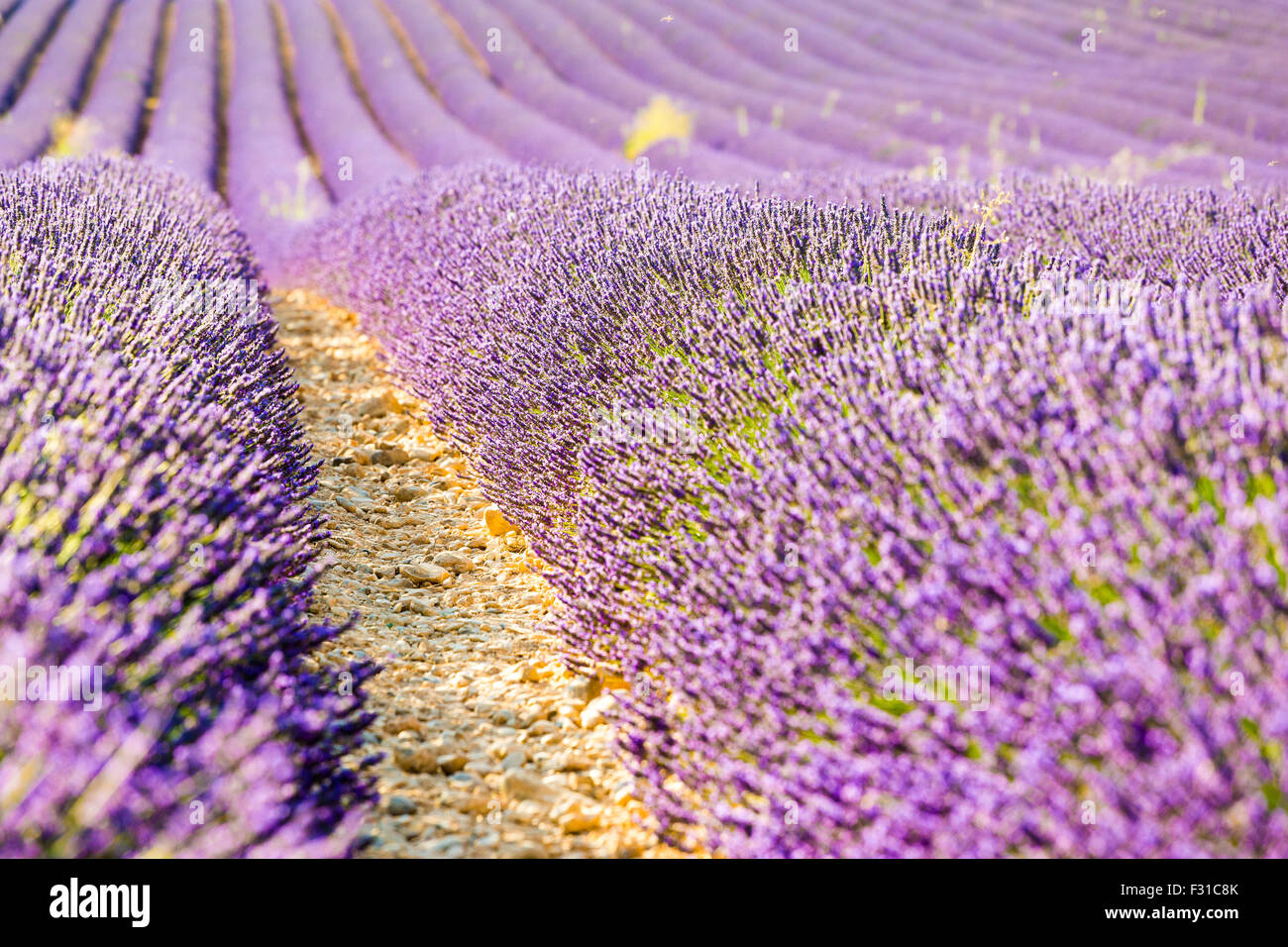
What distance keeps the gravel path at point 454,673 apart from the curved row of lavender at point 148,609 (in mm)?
229

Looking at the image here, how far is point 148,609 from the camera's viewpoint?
1.34 meters

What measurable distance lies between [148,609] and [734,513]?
1087 mm

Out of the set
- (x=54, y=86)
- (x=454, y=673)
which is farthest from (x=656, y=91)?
(x=454, y=673)

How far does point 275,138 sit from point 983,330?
13.5 m

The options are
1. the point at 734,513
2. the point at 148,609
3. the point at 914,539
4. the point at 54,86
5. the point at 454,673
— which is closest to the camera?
the point at 148,609

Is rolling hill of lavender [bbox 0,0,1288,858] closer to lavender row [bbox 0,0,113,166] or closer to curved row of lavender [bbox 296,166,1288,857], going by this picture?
curved row of lavender [bbox 296,166,1288,857]

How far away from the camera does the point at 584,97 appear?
1307 cm

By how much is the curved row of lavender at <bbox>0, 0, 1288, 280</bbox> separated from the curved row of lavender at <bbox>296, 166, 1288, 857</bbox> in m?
4.76

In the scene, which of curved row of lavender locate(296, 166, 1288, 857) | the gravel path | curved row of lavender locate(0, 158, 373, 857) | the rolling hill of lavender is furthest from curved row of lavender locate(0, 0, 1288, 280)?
curved row of lavender locate(0, 158, 373, 857)

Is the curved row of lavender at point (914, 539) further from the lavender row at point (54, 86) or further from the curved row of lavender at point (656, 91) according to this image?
the lavender row at point (54, 86)

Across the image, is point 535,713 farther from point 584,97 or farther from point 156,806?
point 584,97

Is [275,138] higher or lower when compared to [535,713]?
higher

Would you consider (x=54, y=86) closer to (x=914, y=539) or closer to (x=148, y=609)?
(x=148, y=609)
